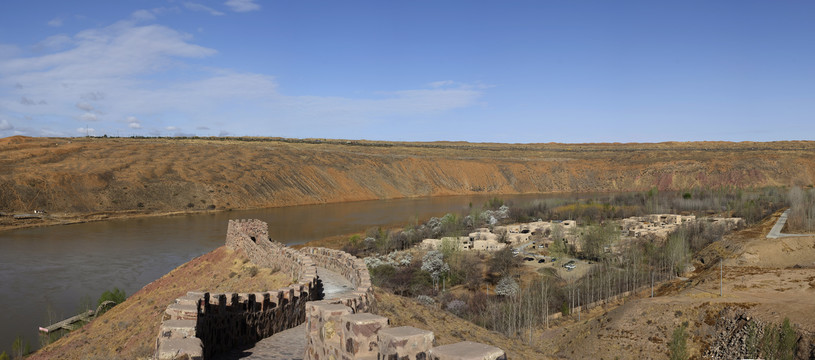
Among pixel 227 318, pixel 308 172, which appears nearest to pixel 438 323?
pixel 227 318

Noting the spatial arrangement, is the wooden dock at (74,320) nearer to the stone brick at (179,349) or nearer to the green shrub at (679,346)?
the stone brick at (179,349)

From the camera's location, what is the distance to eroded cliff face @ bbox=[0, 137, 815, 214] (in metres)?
62.8

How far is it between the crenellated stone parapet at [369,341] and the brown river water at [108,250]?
65.2 feet

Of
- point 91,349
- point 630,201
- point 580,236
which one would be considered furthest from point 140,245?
point 630,201

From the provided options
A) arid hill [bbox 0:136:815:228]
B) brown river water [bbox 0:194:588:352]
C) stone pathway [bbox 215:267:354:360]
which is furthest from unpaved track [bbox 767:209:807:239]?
arid hill [bbox 0:136:815:228]

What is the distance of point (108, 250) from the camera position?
40.1 m

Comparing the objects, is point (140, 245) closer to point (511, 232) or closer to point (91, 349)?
point (91, 349)

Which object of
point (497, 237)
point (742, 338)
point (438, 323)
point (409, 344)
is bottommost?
point (497, 237)

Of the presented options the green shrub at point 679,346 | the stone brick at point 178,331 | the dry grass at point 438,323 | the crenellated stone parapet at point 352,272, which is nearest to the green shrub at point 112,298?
the crenellated stone parapet at point 352,272

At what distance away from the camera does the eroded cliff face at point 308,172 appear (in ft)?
206

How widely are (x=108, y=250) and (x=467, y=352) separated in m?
42.3

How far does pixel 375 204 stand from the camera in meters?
80.6

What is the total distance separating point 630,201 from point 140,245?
59.7 m

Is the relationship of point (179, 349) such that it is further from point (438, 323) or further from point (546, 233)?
point (546, 233)
